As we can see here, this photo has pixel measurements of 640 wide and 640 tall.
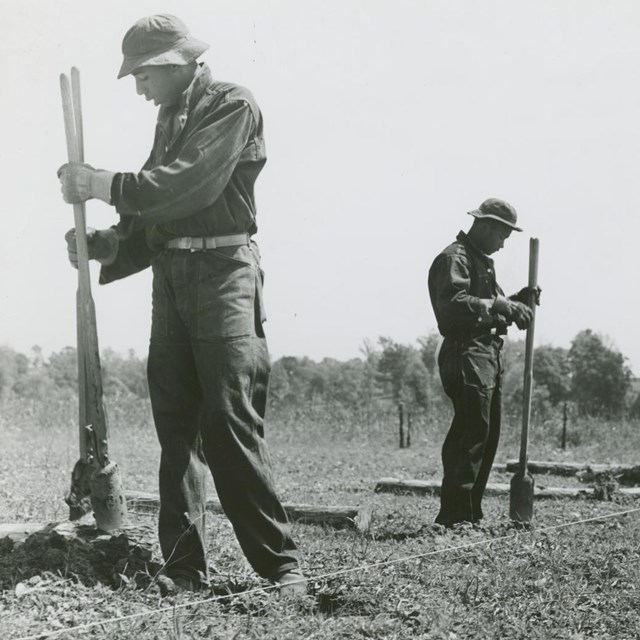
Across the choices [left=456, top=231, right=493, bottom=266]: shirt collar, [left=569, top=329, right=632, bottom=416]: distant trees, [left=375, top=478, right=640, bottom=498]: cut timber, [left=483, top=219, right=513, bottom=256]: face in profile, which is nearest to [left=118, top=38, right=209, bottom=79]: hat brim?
[left=456, top=231, right=493, bottom=266]: shirt collar

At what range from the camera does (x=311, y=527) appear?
20.7ft

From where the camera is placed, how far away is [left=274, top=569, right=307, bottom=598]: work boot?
3.50 metres

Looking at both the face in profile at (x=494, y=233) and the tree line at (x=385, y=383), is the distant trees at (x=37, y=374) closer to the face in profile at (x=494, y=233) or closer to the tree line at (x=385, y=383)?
the tree line at (x=385, y=383)

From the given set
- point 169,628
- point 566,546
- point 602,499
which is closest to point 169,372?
point 169,628

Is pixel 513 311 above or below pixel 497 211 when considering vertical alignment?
below

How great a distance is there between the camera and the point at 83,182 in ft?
12.4

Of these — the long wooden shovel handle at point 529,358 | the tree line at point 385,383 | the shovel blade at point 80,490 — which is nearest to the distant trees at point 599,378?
the tree line at point 385,383

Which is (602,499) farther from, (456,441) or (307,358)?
(307,358)

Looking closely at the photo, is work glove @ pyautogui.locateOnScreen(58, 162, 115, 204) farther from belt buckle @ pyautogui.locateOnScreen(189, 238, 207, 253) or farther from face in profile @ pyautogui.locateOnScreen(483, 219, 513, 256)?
face in profile @ pyautogui.locateOnScreen(483, 219, 513, 256)

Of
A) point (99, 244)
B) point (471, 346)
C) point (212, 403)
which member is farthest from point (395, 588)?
point (471, 346)

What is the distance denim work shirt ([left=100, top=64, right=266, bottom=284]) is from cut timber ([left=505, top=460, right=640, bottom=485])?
6921 mm

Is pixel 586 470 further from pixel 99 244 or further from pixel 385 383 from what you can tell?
pixel 385 383

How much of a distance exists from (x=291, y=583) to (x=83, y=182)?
198cm

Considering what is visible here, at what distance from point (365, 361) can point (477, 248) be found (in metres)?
18.7
